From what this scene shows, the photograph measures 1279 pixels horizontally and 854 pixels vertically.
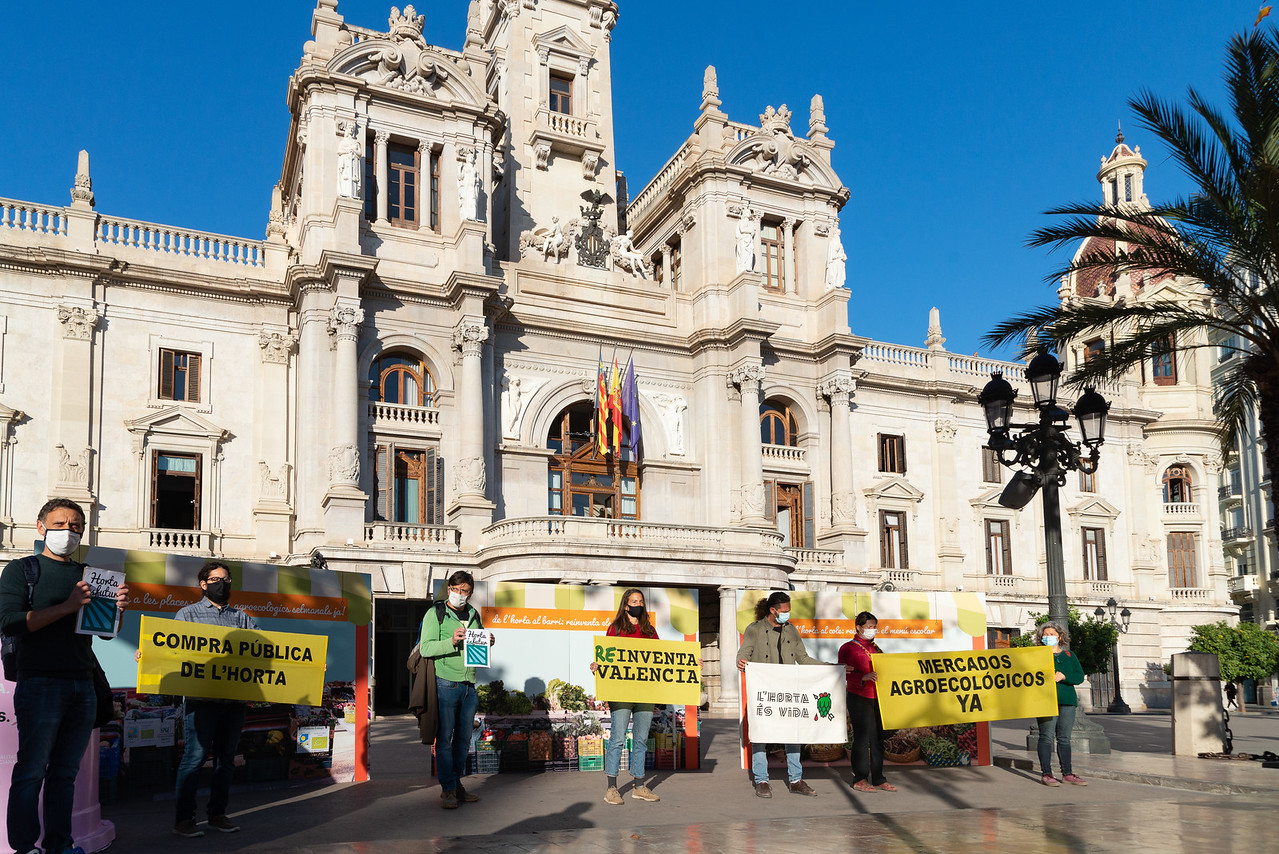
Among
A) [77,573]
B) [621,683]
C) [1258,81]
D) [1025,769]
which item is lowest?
[1025,769]

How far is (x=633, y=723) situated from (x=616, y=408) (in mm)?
23421

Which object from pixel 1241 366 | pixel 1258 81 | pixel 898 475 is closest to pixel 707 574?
pixel 898 475

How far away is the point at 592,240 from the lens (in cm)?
3725

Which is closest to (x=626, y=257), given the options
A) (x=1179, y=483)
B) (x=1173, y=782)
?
(x=1179, y=483)

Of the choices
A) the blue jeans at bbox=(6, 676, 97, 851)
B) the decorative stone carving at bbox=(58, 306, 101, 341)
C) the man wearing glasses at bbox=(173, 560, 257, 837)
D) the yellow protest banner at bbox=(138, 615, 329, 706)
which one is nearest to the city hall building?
the decorative stone carving at bbox=(58, 306, 101, 341)

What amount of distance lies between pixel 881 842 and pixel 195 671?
18.7ft

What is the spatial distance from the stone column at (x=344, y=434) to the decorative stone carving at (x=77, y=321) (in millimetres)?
6004

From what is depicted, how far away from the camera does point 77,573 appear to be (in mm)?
7301

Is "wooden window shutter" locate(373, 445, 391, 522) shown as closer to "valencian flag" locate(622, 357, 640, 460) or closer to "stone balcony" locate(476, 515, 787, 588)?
"stone balcony" locate(476, 515, 787, 588)

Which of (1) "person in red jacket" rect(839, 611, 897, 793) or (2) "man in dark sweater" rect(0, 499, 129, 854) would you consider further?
(1) "person in red jacket" rect(839, 611, 897, 793)

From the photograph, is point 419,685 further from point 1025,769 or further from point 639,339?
point 639,339

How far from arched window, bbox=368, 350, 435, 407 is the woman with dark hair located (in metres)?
21.5

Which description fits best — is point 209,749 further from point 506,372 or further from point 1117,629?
point 1117,629

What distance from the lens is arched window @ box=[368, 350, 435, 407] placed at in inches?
1280
